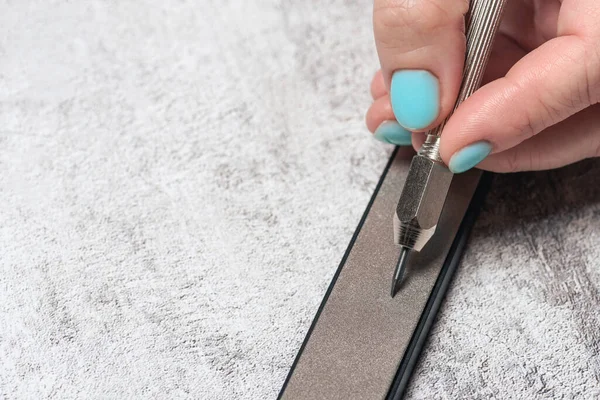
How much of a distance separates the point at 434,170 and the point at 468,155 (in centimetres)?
3

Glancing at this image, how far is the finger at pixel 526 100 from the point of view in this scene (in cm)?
55

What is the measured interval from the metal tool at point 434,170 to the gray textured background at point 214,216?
98mm

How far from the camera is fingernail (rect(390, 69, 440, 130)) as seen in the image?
0.58 metres

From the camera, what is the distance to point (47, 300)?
24.9 inches

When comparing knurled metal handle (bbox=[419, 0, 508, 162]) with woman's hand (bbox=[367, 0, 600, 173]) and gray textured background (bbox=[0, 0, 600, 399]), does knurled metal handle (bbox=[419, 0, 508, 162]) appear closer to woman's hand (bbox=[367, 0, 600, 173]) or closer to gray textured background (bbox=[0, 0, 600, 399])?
woman's hand (bbox=[367, 0, 600, 173])

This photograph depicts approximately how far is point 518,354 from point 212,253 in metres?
0.32

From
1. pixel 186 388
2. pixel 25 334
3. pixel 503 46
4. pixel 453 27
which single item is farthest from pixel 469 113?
pixel 25 334

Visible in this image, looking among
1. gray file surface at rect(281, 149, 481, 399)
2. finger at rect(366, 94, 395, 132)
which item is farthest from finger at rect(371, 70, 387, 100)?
gray file surface at rect(281, 149, 481, 399)

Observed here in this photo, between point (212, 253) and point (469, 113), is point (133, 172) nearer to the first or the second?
point (212, 253)

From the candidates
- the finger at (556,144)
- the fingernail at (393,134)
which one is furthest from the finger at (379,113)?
the finger at (556,144)

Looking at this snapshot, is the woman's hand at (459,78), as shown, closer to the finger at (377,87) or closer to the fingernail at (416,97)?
the fingernail at (416,97)

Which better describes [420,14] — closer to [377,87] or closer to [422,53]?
[422,53]

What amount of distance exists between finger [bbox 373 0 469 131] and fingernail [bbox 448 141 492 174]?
0.13ft

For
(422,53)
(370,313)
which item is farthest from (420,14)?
(370,313)
